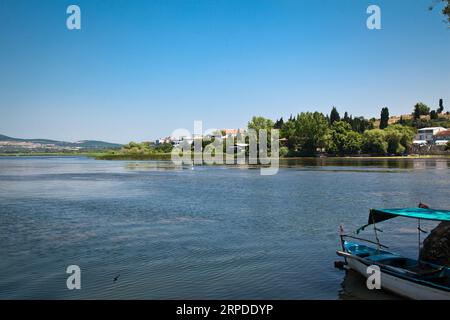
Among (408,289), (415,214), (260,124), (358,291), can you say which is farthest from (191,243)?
(260,124)

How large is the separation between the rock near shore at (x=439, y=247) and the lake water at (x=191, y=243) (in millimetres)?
2932

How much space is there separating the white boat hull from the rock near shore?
3803mm

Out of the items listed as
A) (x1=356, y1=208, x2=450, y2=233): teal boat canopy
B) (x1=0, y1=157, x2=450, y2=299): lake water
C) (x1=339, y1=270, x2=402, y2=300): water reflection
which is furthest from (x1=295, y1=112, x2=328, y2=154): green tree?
(x1=339, y1=270, x2=402, y2=300): water reflection

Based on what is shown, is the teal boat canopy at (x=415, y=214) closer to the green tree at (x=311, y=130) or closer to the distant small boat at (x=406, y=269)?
the distant small boat at (x=406, y=269)

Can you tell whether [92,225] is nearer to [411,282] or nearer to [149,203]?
[149,203]

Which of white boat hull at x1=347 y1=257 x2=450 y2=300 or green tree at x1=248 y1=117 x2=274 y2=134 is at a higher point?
green tree at x1=248 y1=117 x2=274 y2=134

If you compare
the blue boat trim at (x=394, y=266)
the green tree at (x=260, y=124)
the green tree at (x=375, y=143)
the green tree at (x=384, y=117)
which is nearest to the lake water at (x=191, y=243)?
the blue boat trim at (x=394, y=266)

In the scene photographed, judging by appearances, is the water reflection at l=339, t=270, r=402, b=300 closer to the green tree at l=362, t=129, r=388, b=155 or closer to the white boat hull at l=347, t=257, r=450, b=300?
the white boat hull at l=347, t=257, r=450, b=300

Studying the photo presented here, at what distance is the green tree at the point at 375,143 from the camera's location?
491 feet

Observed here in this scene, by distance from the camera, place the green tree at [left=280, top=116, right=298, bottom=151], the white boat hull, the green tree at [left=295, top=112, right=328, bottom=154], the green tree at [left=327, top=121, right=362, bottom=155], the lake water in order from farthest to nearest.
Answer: the green tree at [left=280, top=116, right=298, bottom=151]
the green tree at [left=295, top=112, right=328, bottom=154]
the green tree at [left=327, top=121, right=362, bottom=155]
the lake water
the white boat hull

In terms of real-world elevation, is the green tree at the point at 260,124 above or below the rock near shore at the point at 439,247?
above

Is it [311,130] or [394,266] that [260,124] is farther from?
[394,266]

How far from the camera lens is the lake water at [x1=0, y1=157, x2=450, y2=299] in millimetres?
18844

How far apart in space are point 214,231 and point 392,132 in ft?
447
